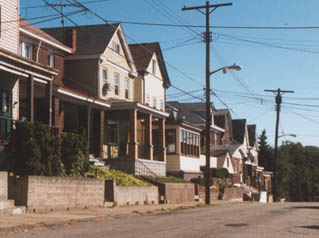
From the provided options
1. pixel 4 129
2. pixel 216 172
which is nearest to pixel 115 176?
pixel 4 129

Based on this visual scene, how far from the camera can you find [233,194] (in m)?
47.8

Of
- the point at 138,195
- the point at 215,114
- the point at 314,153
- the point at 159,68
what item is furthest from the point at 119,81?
the point at 314,153

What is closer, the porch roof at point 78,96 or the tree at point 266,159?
the porch roof at point 78,96

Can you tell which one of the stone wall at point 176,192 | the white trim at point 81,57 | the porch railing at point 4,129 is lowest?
the stone wall at point 176,192

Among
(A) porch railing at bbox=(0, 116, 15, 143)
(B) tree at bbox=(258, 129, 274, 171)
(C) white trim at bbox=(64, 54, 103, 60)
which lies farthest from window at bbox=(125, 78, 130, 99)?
(B) tree at bbox=(258, 129, 274, 171)

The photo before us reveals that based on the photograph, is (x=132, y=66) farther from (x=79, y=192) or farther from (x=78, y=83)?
(x=79, y=192)

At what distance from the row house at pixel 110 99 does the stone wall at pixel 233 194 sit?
7.31 m

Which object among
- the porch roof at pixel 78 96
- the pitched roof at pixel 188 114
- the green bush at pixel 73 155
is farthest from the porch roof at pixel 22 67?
the pitched roof at pixel 188 114

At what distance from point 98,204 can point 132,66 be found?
19.4 m

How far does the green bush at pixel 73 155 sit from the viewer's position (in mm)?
23000

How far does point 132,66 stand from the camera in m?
41.4

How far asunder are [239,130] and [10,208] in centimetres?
6668

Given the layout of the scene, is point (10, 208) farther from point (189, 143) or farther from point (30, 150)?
point (189, 143)

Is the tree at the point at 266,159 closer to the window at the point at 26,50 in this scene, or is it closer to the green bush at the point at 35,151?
the window at the point at 26,50
